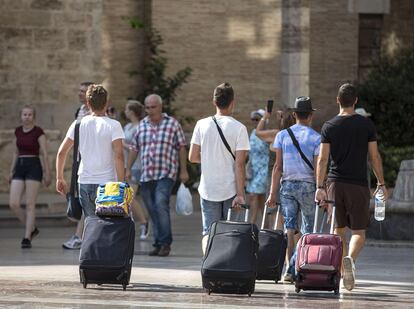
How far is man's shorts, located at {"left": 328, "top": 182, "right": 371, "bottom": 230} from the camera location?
1349cm

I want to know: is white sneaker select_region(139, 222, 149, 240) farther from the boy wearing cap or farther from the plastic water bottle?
the plastic water bottle

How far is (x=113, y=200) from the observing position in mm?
13305

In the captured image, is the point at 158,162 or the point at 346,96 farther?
the point at 158,162

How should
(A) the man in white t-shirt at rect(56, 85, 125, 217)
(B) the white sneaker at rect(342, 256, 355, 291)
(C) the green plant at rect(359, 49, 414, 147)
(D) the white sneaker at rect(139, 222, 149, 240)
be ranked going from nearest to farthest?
(B) the white sneaker at rect(342, 256, 355, 291) → (A) the man in white t-shirt at rect(56, 85, 125, 217) → (D) the white sneaker at rect(139, 222, 149, 240) → (C) the green plant at rect(359, 49, 414, 147)

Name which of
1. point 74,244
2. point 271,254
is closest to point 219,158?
point 271,254

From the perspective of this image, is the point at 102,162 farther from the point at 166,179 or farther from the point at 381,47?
the point at 381,47

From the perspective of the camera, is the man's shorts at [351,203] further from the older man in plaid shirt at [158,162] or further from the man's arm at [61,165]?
the older man in plaid shirt at [158,162]

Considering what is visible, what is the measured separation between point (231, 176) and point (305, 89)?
15949 millimetres

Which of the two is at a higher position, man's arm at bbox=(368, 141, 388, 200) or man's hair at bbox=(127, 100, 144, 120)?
man's arm at bbox=(368, 141, 388, 200)

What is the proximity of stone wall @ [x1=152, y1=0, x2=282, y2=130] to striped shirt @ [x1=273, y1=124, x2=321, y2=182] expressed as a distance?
48.0 ft

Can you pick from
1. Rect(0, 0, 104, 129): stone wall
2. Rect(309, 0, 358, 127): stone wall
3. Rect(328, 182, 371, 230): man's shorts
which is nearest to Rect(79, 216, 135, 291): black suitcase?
Rect(328, 182, 371, 230): man's shorts

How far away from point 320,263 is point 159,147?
4.36m

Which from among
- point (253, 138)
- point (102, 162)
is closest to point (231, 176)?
point (102, 162)

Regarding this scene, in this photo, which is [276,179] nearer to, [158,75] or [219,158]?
[219,158]
